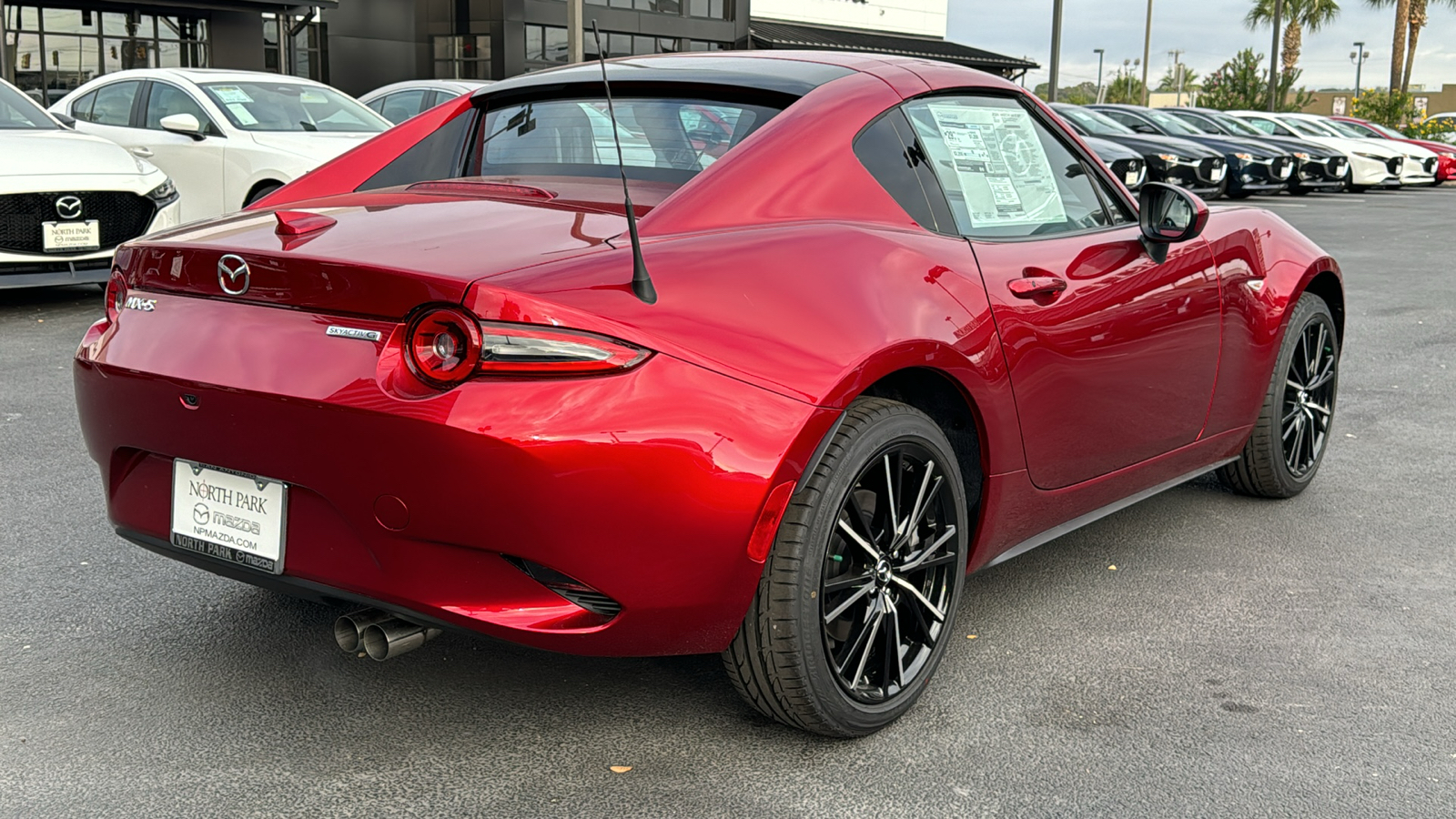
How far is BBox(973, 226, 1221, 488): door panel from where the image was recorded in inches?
127

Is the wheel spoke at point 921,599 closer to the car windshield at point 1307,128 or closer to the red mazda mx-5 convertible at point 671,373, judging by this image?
the red mazda mx-5 convertible at point 671,373

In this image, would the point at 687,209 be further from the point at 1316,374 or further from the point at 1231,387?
the point at 1316,374

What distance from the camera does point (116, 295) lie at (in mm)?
3035

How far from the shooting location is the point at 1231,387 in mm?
4188

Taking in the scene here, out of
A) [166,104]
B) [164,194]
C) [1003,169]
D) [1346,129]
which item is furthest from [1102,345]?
[1346,129]

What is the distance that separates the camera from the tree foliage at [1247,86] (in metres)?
40.6

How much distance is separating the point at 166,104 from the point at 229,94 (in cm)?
55

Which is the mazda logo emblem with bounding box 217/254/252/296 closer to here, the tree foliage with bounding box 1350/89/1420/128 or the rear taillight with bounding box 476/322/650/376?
the rear taillight with bounding box 476/322/650/376

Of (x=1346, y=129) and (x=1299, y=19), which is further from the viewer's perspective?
(x=1299, y=19)

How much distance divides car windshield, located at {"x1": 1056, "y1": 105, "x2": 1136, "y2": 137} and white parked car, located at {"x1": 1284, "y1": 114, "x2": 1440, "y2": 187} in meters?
8.32

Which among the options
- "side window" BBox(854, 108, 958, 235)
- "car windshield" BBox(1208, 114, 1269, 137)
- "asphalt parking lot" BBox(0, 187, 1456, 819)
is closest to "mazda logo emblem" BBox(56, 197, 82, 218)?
"asphalt parking lot" BBox(0, 187, 1456, 819)

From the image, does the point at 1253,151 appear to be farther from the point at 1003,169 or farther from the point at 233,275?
the point at 233,275

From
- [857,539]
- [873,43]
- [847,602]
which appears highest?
[873,43]

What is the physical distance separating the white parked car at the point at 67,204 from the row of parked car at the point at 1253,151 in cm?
1014
